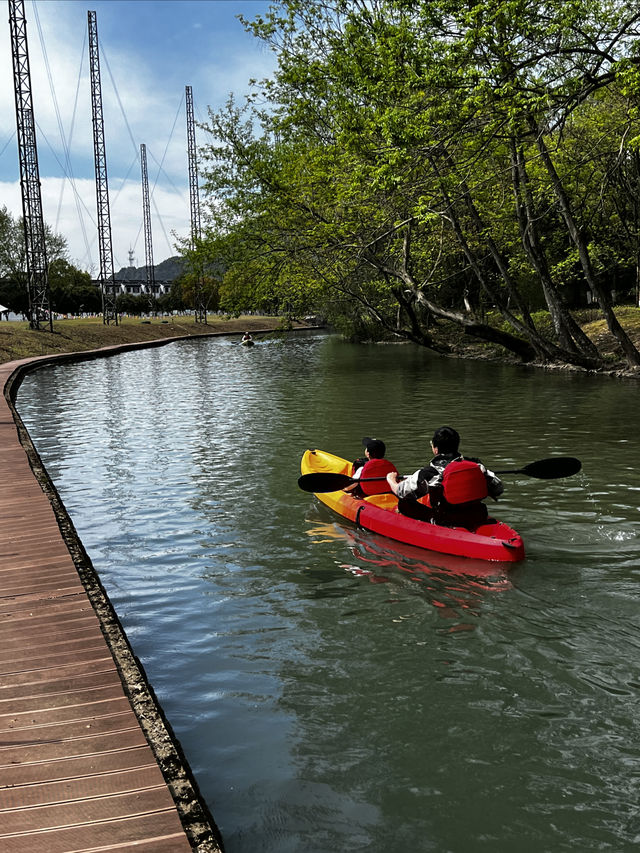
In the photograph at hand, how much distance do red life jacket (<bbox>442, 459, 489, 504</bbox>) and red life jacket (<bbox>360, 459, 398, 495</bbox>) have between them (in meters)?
1.54

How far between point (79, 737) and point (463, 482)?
4488 millimetres

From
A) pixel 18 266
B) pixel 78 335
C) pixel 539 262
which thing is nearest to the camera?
pixel 539 262

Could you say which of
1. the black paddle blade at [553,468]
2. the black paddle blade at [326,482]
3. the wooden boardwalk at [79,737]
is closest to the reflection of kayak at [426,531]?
the black paddle blade at [326,482]

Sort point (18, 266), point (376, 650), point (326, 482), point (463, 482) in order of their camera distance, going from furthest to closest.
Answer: point (18, 266)
point (326, 482)
point (463, 482)
point (376, 650)

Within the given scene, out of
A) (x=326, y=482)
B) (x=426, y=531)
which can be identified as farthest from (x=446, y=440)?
(x=326, y=482)

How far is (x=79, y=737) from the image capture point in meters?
3.54

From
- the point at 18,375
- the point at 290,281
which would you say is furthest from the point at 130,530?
the point at 290,281

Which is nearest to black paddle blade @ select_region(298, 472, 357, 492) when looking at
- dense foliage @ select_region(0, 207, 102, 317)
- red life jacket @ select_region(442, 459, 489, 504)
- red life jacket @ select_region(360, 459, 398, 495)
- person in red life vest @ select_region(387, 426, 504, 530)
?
red life jacket @ select_region(360, 459, 398, 495)

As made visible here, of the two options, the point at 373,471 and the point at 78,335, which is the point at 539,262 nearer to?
the point at 373,471

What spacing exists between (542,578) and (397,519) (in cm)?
168

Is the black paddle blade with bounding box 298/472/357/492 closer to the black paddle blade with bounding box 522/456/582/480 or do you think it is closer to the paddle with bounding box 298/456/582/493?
the paddle with bounding box 298/456/582/493

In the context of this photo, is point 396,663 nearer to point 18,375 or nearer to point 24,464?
point 24,464

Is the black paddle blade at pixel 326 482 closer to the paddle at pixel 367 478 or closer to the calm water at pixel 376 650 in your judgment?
the paddle at pixel 367 478

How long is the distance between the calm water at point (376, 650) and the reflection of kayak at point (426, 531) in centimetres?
18
